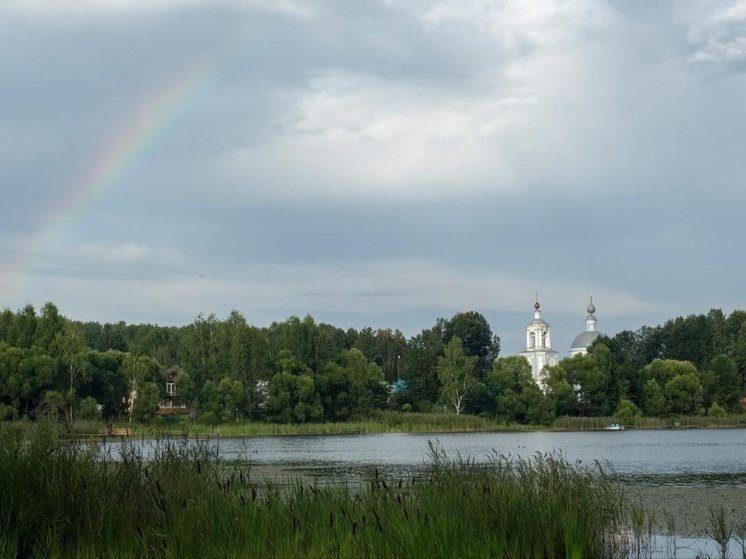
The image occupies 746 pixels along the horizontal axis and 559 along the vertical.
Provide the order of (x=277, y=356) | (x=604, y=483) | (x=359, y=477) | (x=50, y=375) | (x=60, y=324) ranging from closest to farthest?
(x=604, y=483), (x=359, y=477), (x=50, y=375), (x=60, y=324), (x=277, y=356)

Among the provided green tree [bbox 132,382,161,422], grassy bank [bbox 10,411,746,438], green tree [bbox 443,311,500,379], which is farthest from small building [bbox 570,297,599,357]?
green tree [bbox 132,382,161,422]

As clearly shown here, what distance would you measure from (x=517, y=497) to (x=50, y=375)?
69.9 m

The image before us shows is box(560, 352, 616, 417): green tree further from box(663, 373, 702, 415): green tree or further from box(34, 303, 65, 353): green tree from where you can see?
box(34, 303, 65, 353): green tree

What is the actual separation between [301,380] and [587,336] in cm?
9224

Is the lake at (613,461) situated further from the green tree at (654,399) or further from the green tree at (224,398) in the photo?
the green tree at (654,399)

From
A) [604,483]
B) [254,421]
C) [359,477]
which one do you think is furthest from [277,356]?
[604,483]

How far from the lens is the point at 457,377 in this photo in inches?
4171

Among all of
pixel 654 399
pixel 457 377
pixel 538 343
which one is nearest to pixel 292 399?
pixel 457 377

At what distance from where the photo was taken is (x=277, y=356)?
315ft

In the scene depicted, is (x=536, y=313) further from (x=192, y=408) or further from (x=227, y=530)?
(x=227, y=530)

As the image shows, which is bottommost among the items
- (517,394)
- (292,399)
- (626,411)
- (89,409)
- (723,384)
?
(626,411)

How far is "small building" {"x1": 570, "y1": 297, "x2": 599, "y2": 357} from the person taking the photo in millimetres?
167988

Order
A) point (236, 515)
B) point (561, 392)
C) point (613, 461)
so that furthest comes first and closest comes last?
point (561, 392), point (613, 461), point (236, 515)

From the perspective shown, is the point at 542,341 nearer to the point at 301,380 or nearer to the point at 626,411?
the point at 626,411
